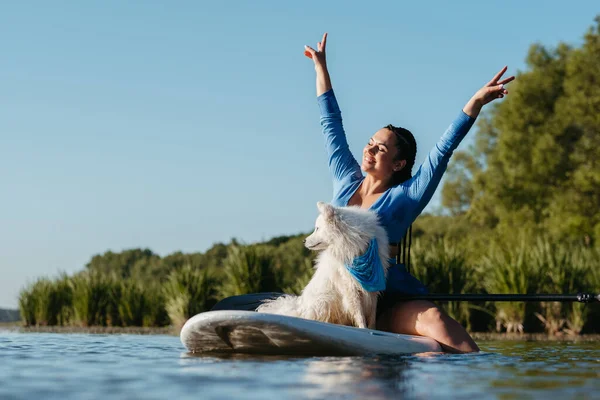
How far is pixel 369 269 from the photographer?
4648 millimetres

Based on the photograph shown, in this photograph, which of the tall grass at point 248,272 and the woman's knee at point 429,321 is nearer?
the woman's knee at point 429,321

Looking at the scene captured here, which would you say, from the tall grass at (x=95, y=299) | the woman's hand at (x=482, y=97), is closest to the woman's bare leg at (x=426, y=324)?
the woman's hand at (x=482, y=97)

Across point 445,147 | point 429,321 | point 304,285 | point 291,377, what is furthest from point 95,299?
point 291,377

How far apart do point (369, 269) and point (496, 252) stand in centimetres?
829

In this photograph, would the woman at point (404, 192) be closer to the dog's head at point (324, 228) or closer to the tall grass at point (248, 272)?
the dog's head at point (324, 228)

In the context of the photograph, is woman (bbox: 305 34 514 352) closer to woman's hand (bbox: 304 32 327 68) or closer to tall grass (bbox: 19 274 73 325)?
woman's hand (bbox: 304 32 327 68)

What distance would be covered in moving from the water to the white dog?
0.44 m

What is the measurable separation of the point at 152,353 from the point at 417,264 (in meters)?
7.06

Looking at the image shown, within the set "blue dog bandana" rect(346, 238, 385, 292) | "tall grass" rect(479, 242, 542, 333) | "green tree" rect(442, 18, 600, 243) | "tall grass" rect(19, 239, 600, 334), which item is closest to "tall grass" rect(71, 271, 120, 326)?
"tall grass" rect(19, 239, 600, 334)

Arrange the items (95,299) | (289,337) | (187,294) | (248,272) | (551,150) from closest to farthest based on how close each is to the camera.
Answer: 1. (289,337)
2. (248,272)
3. (187,294)
4. (95,299)
5. (551,150)

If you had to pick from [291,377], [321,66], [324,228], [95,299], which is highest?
[321,66]

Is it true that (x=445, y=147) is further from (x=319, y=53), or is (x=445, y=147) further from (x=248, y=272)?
(x=248, y=272)

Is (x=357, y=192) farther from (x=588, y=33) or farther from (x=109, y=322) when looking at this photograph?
(x=588, y=33)

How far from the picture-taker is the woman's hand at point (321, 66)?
5.76 metres
